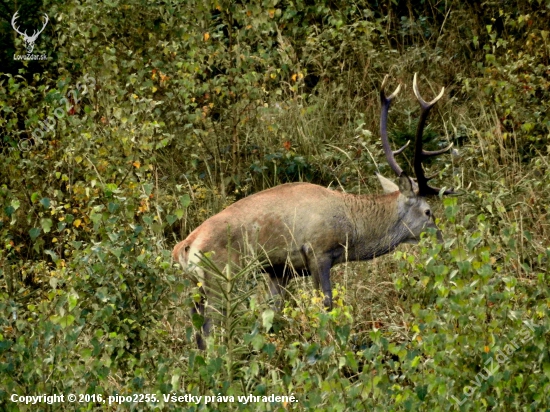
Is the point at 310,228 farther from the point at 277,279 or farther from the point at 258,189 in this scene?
the point at 258,189

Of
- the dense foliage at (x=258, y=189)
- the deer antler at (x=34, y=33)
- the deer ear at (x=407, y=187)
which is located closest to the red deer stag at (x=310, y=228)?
the deer ear at (x=407, y=187)

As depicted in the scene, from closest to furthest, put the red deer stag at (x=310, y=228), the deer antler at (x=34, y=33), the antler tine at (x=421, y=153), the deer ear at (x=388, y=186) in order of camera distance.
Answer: the red deer stag at (x=310, y=228)
the antler tine at (x=421, y=153)
the deer ear at (x=388, y=186)
the deer antler at (x=34, y=33)

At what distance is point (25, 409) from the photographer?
5.48 metres

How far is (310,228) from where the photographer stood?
827cm

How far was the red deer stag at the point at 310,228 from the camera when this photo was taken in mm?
7852

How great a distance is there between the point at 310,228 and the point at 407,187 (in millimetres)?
1035

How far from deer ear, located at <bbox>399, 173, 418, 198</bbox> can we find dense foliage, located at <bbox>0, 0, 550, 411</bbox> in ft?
1.19

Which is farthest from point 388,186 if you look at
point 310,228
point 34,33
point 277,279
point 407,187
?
point 34,33

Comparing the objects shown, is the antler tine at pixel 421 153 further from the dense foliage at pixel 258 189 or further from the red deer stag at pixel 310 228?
the dense foliage at pixel 258 189

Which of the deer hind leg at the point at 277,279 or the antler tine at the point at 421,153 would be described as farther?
the antler tine at the point at 421,153

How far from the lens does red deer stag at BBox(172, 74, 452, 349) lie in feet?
25.8

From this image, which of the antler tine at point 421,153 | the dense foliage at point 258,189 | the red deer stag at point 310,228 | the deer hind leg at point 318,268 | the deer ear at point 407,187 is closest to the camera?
the dense foliage at point 258,189

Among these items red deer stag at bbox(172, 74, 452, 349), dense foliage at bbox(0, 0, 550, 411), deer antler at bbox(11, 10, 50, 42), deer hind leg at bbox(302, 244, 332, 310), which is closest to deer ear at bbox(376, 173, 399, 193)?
red deer stag at bbox(172, 74, 452, 349)

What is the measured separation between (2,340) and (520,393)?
8.19ft
